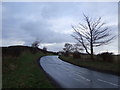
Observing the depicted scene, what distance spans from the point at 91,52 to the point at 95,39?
8.22 feet

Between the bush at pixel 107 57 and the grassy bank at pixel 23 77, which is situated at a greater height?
the bush at pixel 107 57

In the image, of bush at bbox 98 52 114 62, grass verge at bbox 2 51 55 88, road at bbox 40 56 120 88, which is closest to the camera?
grass verge at bbox 2 51 55 88

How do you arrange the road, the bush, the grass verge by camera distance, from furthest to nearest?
the bush, the road, the grass verge

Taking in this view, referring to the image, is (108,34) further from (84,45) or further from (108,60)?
(108,60)

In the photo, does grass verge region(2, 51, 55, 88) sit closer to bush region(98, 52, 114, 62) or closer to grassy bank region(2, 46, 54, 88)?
grassy bank region(2, 46, 54, 88)

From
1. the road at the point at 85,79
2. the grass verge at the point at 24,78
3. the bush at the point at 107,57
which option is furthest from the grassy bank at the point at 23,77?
the bush at the point at 107,57

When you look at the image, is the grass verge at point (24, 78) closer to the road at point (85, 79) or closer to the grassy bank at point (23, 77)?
the grassy bank at point (23, 77)

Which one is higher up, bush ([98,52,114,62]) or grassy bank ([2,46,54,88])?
bush ([98,52,114,62])

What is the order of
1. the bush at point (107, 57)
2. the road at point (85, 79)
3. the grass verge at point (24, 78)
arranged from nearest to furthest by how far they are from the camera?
the grass verge at point (24, 78) → the road at point (85, 79) → the bush at point (107, 57)

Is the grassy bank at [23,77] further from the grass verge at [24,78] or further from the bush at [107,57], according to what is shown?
the bush at [107,57]

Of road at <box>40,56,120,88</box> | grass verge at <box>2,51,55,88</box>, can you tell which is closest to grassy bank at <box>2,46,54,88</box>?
grass verge at <box>2,51,55,88</box>

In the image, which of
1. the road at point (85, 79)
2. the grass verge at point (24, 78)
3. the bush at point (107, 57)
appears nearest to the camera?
the grass verge at point (24, 78)

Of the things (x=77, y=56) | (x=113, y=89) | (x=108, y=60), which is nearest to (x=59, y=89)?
(x=113, y=89)

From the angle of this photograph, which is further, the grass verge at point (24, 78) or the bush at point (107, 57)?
the bush at point (107, 57)
